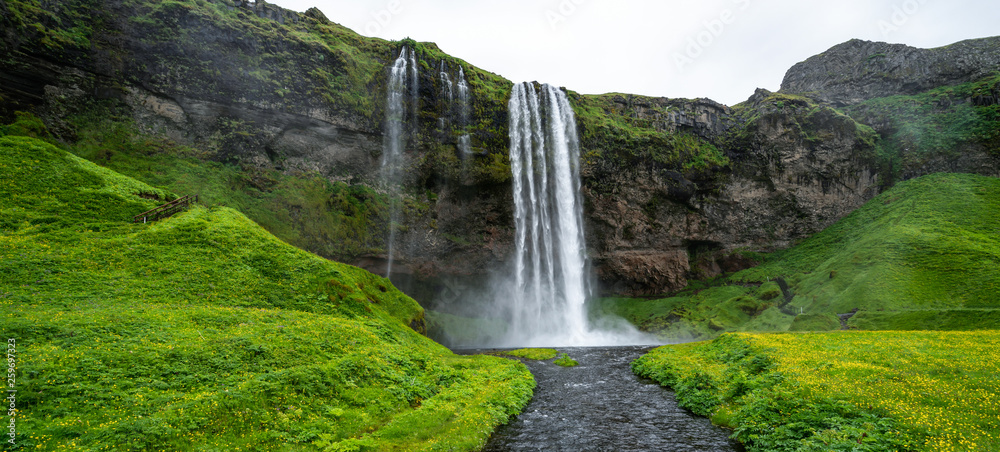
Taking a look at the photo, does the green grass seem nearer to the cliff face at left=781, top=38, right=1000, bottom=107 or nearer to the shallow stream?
the cliff face at left=781, top=38, right=1000, bottom=107

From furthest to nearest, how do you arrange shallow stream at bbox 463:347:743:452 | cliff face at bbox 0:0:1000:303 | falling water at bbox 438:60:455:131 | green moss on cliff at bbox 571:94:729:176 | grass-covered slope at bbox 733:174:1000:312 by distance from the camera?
green moss on cliff at bbox 571:94:729:176 → falling water at bbox 438:60:455:131 → grass-covered slope at bbox 733:174:1000:312 → cliff face at bbox 0:0:1000:303 → shallow stream at bbox 463:347:743:452

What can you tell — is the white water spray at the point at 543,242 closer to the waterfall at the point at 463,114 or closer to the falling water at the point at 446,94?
the waterfall at the point at 463,114

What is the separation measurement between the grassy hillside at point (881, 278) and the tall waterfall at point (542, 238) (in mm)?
14602

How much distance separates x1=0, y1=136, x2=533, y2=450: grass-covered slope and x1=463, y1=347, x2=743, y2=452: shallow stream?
3.87 ft

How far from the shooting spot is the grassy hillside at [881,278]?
4094cm

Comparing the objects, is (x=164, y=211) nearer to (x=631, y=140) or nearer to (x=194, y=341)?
(x=194, y=341)

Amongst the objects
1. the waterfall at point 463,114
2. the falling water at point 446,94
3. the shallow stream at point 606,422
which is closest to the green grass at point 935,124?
the waterfall at point 463,114

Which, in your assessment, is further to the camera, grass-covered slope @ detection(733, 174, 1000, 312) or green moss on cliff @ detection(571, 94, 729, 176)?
green moss on cliff @ detection(571, 94, 729, 176)

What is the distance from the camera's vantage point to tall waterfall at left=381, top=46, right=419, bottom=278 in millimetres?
53094

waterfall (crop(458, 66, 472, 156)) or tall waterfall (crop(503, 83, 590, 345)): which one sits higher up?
waterfall (crop(458, 66, 472, 156))

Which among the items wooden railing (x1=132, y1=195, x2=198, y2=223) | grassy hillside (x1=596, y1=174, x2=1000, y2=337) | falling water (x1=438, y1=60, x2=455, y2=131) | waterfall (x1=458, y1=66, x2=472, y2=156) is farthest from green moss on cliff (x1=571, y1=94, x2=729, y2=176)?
wooden railing (x1=132, y1=195, x2=198, y2=223)

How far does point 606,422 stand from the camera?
1614 cm

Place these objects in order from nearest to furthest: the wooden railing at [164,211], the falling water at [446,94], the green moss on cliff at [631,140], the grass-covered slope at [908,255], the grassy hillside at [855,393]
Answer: the grassy hillside at [855,393] < the wooden railing at [164,211] < the grass-covered slope at [908,255] < the falling water at [446,94] < the green moss on cliff at [631,140]

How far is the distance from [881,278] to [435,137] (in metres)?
53.7
